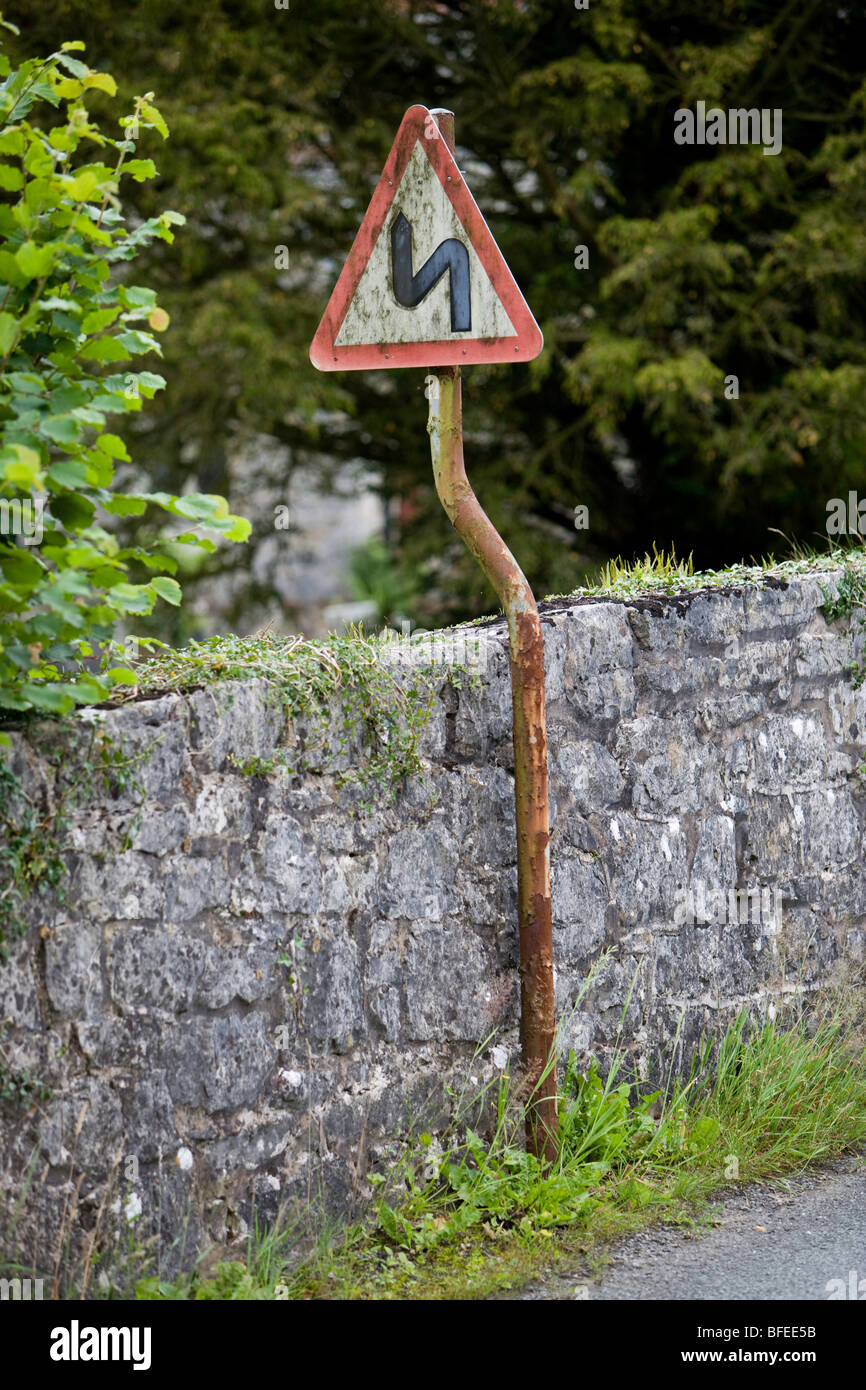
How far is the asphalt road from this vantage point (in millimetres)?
3215

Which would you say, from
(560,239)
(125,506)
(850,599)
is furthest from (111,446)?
(560,239)

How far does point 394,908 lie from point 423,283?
1.61 m

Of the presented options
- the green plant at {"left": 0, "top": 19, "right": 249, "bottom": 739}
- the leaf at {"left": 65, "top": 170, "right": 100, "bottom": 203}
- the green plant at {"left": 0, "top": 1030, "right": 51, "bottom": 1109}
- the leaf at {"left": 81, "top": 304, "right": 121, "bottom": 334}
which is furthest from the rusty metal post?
the green plant at {"left": 0, "top": 1030, "right": 51, "bottom": 1109}

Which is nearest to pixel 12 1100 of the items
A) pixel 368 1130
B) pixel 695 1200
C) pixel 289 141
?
pixel 368 1130

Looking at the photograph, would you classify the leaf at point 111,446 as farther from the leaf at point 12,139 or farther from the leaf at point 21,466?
the leaf at point 12,139

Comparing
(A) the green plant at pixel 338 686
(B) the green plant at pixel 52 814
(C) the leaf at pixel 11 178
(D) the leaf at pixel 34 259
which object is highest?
(C) the leaf at pixel 11 178

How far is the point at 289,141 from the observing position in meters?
9.83

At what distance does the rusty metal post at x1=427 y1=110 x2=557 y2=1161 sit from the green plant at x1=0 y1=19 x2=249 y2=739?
0.98 meters

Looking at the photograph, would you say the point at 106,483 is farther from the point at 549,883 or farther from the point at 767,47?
the point at 767,47

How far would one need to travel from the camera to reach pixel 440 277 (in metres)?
3.44

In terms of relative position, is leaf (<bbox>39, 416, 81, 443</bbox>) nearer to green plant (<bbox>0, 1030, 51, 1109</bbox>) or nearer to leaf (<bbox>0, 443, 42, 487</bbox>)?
leaf (<bbox>0, 443, 42, 487</bbox>)

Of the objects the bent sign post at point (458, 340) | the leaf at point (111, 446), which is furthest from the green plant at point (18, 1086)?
the bent sign post at point (458, 340)

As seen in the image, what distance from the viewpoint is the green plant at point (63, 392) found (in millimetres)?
2617

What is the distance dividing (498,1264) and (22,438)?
7.22ft
